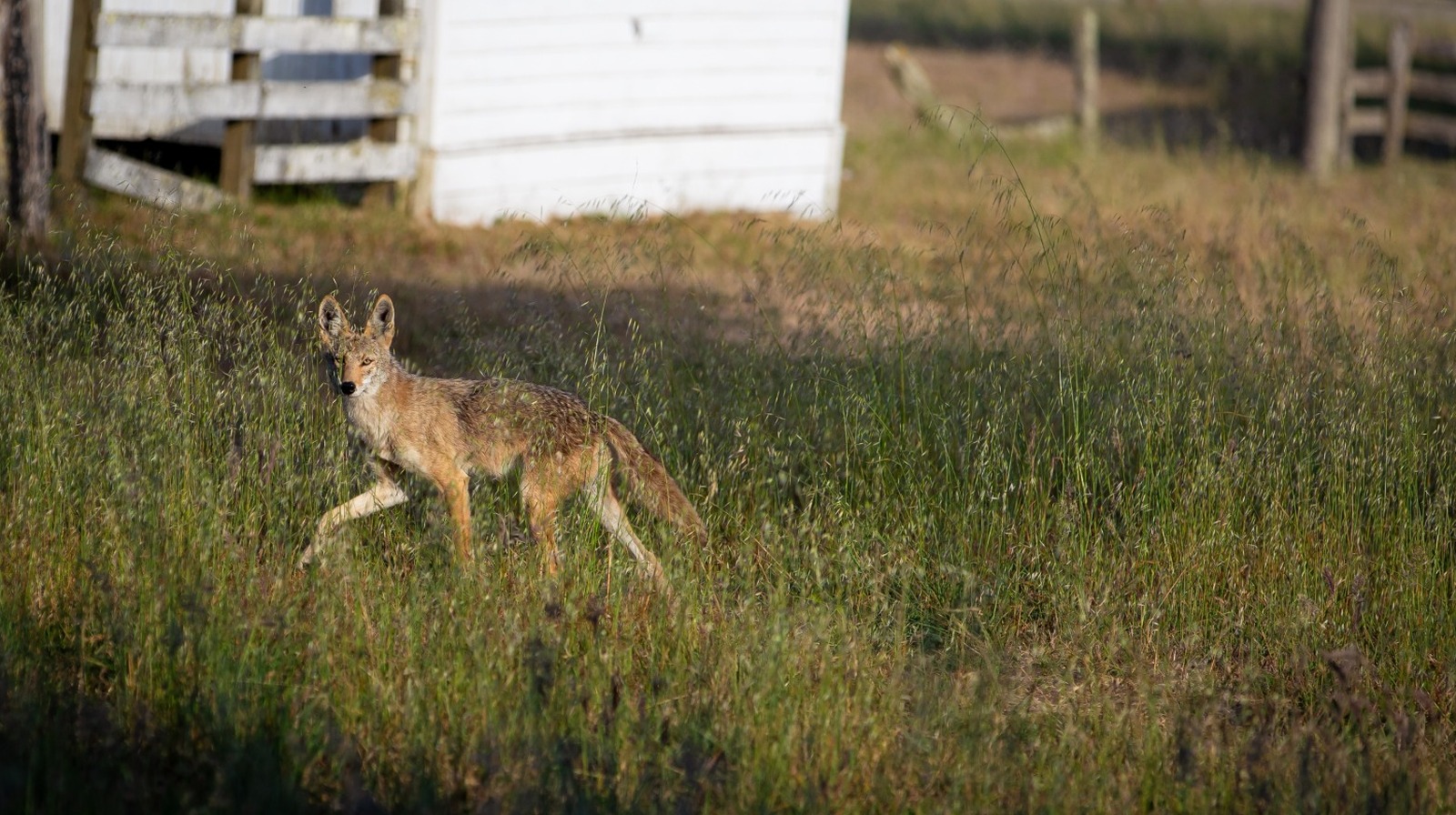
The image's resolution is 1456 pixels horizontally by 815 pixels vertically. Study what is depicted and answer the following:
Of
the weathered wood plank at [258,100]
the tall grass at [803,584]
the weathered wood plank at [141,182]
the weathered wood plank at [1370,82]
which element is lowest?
the tall grass at [803,584]

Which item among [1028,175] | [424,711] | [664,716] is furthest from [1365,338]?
[1028,175]

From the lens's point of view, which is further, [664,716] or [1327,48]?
[1327,48]

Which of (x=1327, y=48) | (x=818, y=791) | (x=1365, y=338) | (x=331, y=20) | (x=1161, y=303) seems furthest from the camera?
(x=1327, y=48)

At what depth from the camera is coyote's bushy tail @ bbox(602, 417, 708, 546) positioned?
6004mm

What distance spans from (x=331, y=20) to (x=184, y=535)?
764cm

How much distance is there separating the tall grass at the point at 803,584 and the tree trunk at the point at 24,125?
2955 mm

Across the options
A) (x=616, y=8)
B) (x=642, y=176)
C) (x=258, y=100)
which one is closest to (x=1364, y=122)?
(x=642, y=176)

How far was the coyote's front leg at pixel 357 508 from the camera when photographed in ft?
17.5

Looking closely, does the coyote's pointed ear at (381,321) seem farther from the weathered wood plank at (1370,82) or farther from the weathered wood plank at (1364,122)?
the weathered wood plank at (1370,82)

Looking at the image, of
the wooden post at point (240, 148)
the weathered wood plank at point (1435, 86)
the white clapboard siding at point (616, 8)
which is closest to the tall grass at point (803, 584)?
the wooden post at point (240, 148)

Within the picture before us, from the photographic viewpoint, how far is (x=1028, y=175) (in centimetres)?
1788

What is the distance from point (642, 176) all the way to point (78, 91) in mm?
5483

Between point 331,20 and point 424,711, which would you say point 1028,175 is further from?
point 424,711

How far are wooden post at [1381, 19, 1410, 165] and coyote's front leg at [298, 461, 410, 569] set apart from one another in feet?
60.9
